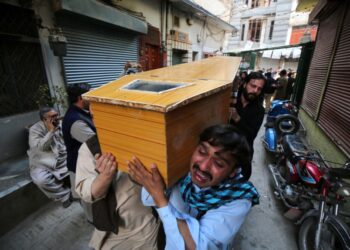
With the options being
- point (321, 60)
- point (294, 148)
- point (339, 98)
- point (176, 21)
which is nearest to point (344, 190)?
point (294, 148)

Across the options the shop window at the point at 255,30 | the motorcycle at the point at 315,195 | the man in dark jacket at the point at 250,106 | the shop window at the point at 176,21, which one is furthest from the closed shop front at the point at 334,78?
the shop window at the point at 255,30

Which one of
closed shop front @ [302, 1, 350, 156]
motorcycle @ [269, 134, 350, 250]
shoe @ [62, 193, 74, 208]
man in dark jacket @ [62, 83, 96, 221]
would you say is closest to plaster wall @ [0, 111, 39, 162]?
shoe @ [62, 193, 74, 208]

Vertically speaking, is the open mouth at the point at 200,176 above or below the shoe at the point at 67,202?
above

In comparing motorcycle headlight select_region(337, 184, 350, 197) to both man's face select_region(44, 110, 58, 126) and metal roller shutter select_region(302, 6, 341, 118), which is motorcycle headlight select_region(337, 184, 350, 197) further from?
man's face select_region(44, 110, 58, 126)

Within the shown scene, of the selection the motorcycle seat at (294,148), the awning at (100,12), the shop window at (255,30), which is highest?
the shop window at (255,30)

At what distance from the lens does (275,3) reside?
14.5 meters

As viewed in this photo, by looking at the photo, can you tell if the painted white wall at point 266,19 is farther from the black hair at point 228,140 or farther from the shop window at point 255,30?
the black hair at point 228,140

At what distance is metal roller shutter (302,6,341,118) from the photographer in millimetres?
4418

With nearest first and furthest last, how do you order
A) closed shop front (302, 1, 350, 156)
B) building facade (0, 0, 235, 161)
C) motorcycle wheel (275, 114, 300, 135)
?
1. building facade (0, 0, 235, 161)
2. closed shop front (302, 1, 350, 156)
3. motorcycle wheel (275, 114, 300, 135)

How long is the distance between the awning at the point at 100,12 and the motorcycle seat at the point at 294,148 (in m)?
4.50

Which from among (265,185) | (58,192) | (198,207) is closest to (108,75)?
(58,192)

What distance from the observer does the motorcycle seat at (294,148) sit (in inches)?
109

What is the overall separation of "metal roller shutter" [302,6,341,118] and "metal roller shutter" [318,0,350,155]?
1.21 ft

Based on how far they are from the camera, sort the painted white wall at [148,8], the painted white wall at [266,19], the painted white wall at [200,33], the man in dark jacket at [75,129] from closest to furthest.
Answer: the man in dark jacket at [75,129] → the painted white wall at [148,8] → the painted white wall at [200,33] → the painted white wall at [266,19]
